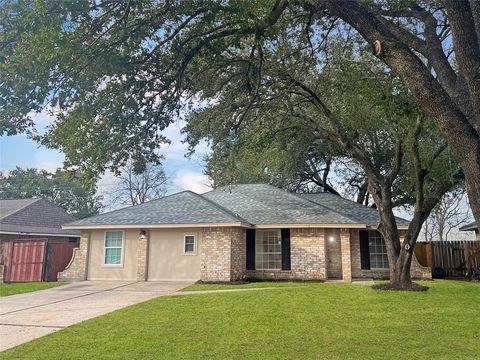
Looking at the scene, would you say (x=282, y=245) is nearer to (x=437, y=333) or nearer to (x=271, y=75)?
(x=271, y=75)

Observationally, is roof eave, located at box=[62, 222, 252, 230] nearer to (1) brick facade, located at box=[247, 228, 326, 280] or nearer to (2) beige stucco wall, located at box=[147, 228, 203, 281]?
(2) beige stucco wall, located at box=[147, 228, 203, 281]

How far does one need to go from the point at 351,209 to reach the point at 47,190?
113 ft

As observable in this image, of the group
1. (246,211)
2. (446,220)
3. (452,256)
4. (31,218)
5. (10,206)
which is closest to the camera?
(246,211)

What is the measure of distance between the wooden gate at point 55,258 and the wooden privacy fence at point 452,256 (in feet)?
52.5

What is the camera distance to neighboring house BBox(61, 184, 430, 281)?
1562 cm

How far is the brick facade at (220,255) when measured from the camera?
49.8ft

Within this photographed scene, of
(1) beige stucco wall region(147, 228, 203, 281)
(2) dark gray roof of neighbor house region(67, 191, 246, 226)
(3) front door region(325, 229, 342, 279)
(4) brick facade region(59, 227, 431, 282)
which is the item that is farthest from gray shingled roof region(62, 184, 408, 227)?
(3) front door region(325, 229, 342, 279)

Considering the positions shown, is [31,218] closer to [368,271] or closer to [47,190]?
[368,271]

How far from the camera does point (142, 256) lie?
16219 millimetres

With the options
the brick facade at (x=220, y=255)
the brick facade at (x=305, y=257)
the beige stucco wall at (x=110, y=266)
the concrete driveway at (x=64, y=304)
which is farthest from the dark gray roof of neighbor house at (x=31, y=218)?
the brick facade at (x=305, y=257)

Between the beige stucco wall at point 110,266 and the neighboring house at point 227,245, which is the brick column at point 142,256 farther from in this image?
the beige stucco wall at point 110,266

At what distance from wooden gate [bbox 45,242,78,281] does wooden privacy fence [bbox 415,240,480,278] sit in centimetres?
1601

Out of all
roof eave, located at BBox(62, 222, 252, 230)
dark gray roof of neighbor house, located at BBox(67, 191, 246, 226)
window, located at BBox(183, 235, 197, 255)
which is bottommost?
window, located at BBox(183, 235, 197, 255)

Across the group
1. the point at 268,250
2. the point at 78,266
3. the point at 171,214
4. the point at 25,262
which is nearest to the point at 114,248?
the point at 78,266
